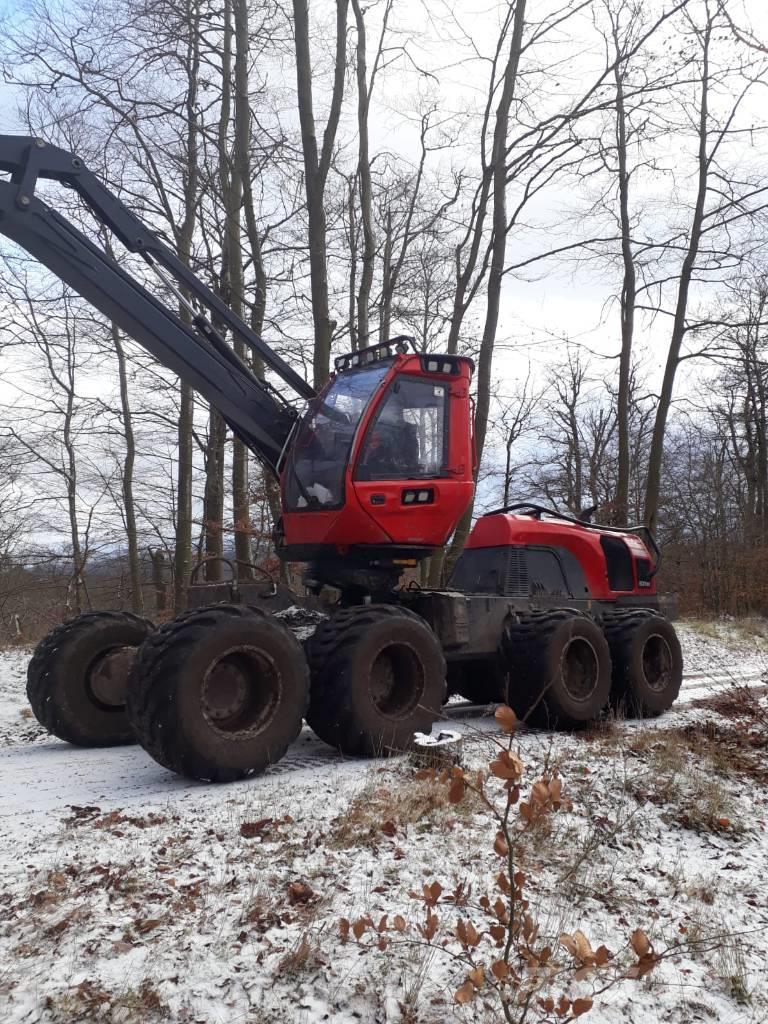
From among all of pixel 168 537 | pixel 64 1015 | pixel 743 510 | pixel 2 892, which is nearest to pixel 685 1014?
pixel 64 1015

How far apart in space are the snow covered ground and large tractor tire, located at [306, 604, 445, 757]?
30cm

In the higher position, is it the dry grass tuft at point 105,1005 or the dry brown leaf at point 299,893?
the dry brown leaf at point 299,893

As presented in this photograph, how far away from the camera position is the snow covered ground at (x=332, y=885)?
2.95 metres

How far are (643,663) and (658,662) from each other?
0.29 m

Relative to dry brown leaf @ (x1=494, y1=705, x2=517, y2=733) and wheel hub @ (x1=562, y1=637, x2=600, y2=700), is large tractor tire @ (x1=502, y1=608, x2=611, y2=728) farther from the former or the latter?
dry brown leaf @ (x1=494, y1=705, x2=517, y2=733)

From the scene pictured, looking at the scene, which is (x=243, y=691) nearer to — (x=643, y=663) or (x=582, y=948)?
(x=582, y=948)

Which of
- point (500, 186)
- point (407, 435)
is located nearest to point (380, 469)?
point (407, 435)

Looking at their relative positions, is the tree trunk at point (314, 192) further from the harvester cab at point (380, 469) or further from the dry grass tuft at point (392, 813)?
the dry grass tuft at point (392, 813)

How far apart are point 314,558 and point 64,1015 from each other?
15.2 feet

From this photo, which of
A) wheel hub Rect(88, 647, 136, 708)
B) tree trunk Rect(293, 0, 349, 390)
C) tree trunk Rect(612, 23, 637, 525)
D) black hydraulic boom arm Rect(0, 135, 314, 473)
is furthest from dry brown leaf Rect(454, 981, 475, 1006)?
tree trunk Rect(612, 23, 637, 525)

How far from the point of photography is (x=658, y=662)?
9227mm

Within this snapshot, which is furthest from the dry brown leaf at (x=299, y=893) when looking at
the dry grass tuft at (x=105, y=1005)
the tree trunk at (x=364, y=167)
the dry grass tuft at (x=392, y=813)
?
the tree trunk at (x=364, y=167)

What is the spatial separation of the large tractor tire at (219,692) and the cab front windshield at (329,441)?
1490 mm

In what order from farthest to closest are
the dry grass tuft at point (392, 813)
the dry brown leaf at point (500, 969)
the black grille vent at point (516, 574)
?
the black grille vent at point (516, 574)
the dry grass tuft at point (392, 813)
the dry brown leaf at point (500, 969)
